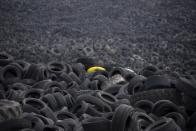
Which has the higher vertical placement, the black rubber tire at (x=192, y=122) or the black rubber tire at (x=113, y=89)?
the black rubber tire at (x=192, y=122)

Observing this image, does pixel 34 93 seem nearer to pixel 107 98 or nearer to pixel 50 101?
pixel 50 101

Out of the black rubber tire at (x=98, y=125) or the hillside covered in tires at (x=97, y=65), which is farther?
the hillside covered in tires at (x=97, y=65)

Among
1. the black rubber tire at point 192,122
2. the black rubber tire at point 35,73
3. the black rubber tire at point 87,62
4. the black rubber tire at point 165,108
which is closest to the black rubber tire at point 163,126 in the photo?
the black rubber tire at point 192,122

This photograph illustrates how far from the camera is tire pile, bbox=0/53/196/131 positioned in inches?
212

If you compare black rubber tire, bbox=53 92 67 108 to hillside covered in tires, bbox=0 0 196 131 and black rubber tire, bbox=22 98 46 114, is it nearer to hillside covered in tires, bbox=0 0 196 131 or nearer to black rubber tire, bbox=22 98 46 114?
hillside covered in tires, bbox=0 0 196 131

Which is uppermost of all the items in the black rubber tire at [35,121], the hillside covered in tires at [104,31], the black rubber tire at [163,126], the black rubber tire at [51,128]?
the black rubber tire at [163,126]

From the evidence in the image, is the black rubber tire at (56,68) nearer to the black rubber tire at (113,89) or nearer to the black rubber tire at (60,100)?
the black rubber tire at (113,89)

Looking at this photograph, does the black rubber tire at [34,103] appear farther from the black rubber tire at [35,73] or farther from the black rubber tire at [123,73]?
the black rubber tire at [123,73]

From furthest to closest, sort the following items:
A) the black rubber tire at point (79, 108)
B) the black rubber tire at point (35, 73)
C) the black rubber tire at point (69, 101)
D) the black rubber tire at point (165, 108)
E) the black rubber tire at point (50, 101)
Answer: the black rubber tire at point (35, 73) → the black rubber tire at point (69, 101) → the black rubber tire at point (50, 101) → the black rubber tire at point (79, 108) → the black rubber tire at point (165, 108)

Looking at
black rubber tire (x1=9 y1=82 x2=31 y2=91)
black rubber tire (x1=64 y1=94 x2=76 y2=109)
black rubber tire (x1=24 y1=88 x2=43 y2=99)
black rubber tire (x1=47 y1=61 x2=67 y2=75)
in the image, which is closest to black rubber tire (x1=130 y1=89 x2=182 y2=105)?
black rubber tire (x1=64 y1=94 x2=76 y2=109)

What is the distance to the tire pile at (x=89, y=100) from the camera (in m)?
5.39

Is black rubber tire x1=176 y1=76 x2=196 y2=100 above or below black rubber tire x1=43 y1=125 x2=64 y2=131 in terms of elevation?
above

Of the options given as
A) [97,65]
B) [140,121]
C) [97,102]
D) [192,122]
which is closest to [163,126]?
[140,121]

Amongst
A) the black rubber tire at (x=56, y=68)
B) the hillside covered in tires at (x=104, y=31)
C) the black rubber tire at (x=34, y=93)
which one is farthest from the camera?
the hillside covered in tires at (x=104, y=31)
